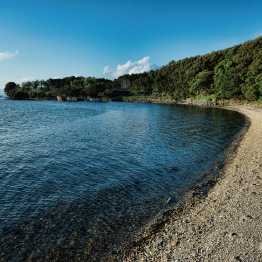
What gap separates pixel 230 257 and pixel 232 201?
4.88 m

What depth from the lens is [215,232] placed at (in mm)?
8492

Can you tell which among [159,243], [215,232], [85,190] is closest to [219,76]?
[85,190]

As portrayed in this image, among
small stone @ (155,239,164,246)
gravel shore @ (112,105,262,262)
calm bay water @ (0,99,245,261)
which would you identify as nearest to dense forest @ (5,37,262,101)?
calm bay water @ (0,99,245,261)

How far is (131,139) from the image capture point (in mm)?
29234

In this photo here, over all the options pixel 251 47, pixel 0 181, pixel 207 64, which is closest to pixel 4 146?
pixel 0 181

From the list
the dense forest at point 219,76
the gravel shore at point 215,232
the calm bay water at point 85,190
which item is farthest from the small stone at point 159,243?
the dense forest at point 219,76

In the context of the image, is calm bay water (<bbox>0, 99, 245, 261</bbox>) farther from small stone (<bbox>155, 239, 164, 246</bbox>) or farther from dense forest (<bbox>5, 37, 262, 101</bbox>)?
dense forest (<bbox>5, 37, 262, 101</bbox>)

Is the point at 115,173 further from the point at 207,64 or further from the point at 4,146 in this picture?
the point at 207,64

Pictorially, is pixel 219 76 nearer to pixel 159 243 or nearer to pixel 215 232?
pixel 215 232

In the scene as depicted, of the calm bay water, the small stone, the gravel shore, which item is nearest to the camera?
the gravel shore

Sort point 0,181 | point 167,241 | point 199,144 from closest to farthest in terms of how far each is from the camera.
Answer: point 167,241
point 0,181
point 199,144

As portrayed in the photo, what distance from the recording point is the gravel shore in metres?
7.25

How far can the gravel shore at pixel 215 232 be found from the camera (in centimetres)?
725

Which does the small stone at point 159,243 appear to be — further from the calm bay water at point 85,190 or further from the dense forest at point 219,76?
the dense forest at point 219,76
